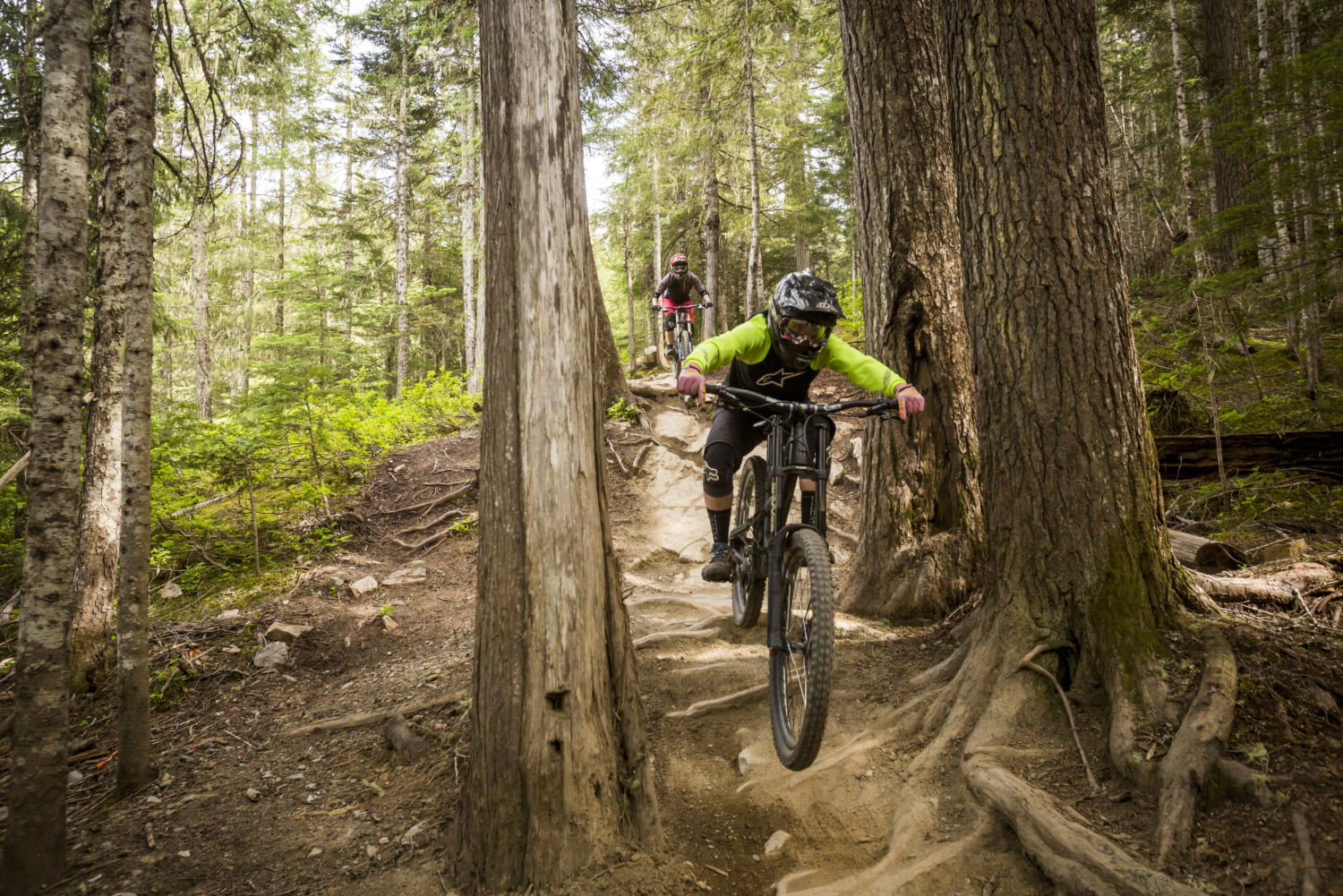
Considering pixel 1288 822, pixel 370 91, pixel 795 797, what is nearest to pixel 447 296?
pixel 370 91

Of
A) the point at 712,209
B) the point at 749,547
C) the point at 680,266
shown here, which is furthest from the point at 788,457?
the point at 712,209

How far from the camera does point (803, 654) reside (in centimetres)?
344

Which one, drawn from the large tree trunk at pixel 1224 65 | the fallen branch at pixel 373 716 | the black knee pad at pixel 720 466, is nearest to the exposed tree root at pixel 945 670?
the black knee pad at pixel 720 466

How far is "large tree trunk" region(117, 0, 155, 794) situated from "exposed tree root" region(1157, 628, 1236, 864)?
5446 mm

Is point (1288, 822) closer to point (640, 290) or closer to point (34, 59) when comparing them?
point (34, 59)

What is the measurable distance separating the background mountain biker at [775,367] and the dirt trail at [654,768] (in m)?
1.16

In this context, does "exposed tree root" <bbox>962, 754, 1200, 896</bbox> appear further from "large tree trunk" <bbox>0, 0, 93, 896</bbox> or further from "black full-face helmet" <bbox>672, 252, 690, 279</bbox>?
"black full-face helmet" <bbox>672, 252, 690, 279</bbox>

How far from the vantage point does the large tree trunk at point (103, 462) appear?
18.9 ft

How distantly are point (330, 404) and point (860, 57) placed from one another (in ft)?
27.9

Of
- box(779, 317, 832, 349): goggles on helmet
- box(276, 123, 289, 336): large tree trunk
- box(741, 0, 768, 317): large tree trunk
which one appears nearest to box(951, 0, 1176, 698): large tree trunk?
box(779, 317, 832, 349): goggles on helmet

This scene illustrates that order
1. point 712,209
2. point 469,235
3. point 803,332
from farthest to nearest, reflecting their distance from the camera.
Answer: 1. point 469,235
2. point 712,209
3. point 803,332

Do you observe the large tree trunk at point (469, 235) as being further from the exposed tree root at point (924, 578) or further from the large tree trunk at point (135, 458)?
the exposed tree root at point (924, 578)

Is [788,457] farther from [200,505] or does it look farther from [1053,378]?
[200,505]

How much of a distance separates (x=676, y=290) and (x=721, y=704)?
8365 mm
